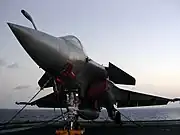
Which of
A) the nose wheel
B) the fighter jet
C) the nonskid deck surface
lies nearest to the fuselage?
the fighter jet

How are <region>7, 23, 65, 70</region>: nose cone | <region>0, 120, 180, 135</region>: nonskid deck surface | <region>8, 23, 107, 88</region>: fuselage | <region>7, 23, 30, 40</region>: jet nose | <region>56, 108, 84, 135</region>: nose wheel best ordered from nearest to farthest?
<region>7, 23, 30, 40</region>: jet nose
<region>7, 23, 65, 70</region>: nose cone
<region>8, 23, 107, 88</region>: fuselage
<region>56, 108, 84, 135</region>: nose wheel
<region>0, 120, 180, 135</region>: nonskid deck surface

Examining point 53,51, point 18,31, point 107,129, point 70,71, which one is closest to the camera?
point 18,31

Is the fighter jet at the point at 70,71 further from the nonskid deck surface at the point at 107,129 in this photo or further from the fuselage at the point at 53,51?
the nonskid deck surface at the point at 107,129

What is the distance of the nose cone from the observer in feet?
25.7

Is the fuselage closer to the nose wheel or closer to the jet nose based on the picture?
the jet nose

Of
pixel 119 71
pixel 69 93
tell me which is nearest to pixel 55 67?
pixel 69 93

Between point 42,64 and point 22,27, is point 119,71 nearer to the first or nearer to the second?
point 42,64

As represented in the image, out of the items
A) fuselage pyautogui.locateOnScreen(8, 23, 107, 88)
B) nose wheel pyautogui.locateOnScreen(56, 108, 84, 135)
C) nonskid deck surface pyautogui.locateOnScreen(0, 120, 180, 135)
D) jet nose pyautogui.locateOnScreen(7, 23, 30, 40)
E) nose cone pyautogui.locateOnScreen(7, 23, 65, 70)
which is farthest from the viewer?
nonskid deck surface pyautogui.locateOnScreen(0, 120, 180, 135)

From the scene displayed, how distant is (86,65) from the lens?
1145 centimetres

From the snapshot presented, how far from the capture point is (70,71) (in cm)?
977

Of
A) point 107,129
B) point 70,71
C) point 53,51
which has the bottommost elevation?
point 107,129

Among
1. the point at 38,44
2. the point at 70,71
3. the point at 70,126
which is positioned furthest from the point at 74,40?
the point at 70,126

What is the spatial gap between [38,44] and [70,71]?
1.95 meters

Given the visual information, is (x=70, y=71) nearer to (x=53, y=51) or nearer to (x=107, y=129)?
(x=53, y=51)
